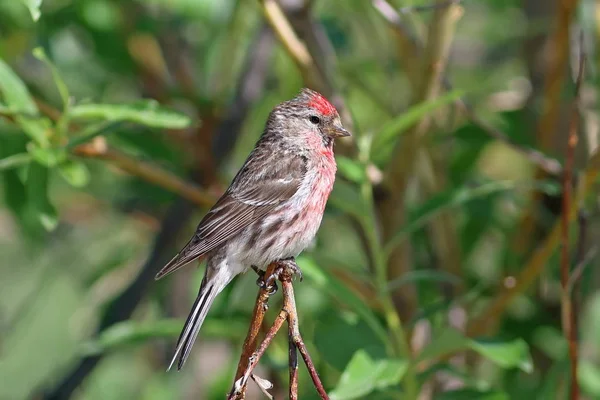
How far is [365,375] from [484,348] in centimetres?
A: 58

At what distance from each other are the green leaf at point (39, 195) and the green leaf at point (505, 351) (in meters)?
1.98

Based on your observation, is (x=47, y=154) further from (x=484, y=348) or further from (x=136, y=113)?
(x=484, y=348)

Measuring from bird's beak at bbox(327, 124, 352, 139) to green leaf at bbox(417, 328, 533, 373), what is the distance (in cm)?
141

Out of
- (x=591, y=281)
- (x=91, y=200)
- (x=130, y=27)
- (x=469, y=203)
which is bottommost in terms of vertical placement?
(x=591, y=281)

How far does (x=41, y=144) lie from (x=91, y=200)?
292 centimetres

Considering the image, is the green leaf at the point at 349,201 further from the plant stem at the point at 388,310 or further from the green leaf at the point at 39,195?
the green leaf at the point at 39,195

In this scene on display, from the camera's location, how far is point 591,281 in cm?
622

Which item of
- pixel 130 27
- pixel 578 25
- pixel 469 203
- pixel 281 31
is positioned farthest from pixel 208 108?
pixel 578 25

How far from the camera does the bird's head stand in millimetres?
5480

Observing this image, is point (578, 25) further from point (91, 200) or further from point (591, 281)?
point (91, 200)

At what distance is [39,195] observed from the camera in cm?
446

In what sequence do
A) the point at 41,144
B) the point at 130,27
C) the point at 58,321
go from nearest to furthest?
the point at 41,144
the point at 130,27
the point at 58,321

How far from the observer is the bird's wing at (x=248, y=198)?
4.94 meters

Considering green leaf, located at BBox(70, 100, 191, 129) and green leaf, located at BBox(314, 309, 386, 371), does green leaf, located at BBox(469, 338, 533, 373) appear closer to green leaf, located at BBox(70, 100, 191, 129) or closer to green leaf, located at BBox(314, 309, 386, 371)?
green leaf, located at BBox(314, 309, 386, 371)
